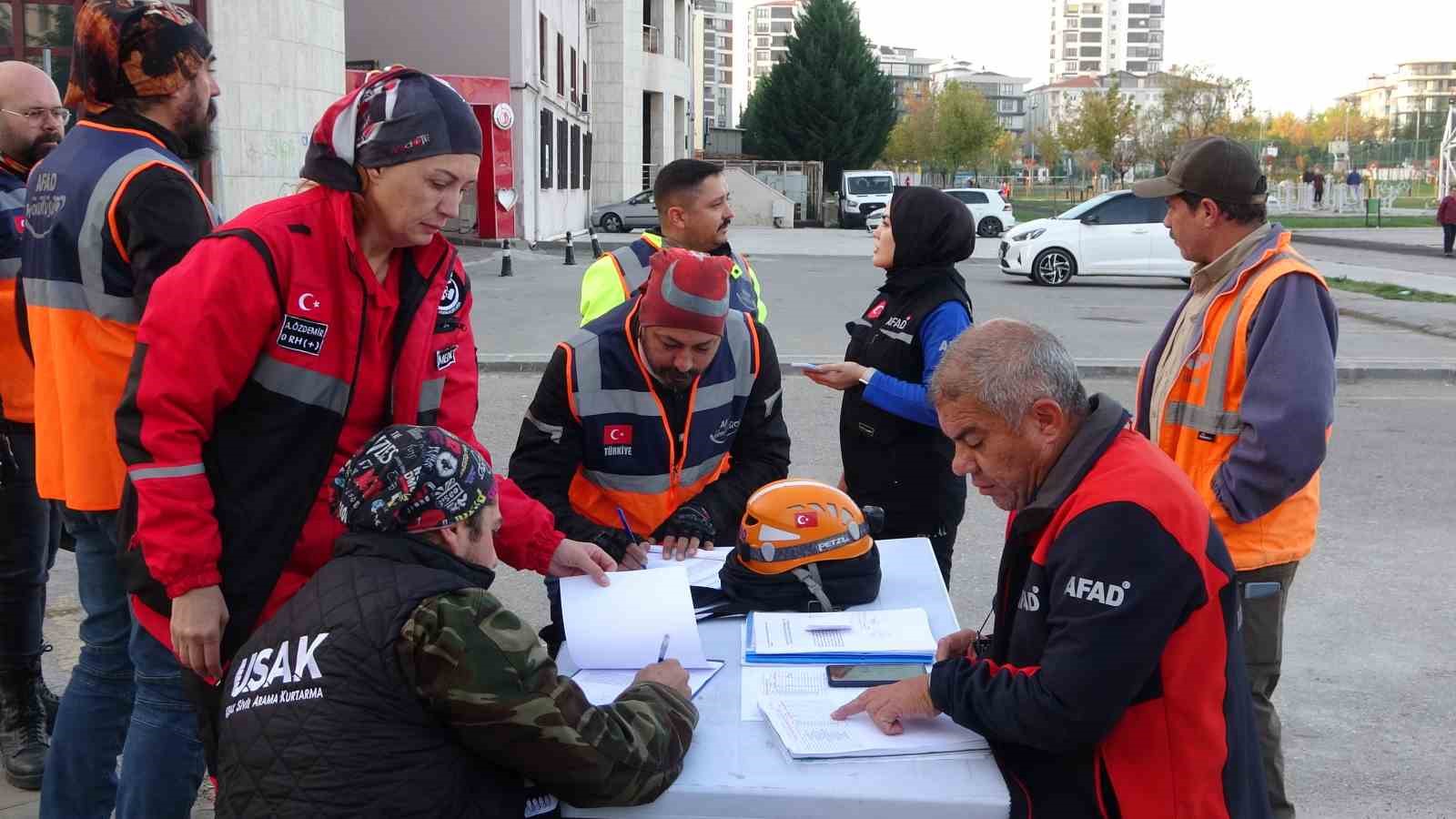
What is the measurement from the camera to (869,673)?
2805mm

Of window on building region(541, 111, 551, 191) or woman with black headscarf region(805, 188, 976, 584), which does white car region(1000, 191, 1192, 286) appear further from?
woman with black headscarf region(805, 188, 976, 584)

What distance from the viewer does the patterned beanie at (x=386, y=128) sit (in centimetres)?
257

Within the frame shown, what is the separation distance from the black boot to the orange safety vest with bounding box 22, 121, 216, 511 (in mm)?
1368

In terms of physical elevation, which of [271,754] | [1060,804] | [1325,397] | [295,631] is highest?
[1325,397]

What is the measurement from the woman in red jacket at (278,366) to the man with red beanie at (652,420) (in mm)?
844

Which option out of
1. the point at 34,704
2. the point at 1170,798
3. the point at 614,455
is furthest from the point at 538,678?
the point at 34,704

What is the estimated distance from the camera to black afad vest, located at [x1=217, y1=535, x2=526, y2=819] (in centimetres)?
213

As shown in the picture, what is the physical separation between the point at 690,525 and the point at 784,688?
35.5 inches

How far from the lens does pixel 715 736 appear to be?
2561 mm

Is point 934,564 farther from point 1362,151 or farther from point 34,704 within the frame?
point 1362,151

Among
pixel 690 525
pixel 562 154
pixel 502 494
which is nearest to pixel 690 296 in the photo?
pixel 690 525

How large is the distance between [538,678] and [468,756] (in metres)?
0.20

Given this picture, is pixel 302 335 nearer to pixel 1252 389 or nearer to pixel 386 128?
pixel 386 128

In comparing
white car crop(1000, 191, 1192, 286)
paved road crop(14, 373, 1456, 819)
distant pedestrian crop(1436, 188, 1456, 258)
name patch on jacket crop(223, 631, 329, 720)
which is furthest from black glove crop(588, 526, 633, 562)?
distant pedestrian crop(1436, 188, 1456, 258)
